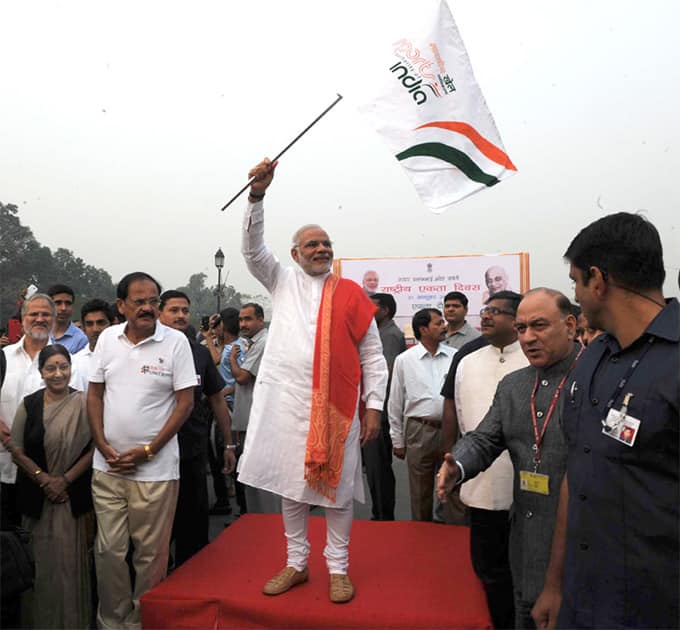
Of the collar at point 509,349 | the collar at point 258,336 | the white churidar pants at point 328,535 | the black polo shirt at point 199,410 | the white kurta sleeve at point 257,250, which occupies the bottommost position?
the white churidar pants at point 328,535

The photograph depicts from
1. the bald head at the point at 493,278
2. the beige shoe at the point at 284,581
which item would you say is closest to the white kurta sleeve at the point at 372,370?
the beige shoe at the point at 284,581

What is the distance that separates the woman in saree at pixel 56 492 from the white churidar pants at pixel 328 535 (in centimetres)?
106

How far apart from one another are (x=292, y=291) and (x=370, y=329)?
448 mm

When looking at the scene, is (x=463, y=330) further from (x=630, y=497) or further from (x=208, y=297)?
(x=208, y=297)

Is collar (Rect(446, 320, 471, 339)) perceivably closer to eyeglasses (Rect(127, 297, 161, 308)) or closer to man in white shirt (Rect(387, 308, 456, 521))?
man in white shirt (Rect(387, 308, 456, 521))

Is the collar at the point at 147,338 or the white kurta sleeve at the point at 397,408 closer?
the collar at the point at 147,338

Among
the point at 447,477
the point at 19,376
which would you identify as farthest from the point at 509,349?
the point at 19,376

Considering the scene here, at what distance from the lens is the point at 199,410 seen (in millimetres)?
3830

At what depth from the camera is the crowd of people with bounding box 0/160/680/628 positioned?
1451 millimetres

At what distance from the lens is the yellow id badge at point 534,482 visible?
2.17 meters

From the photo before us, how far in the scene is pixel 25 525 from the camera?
3.01 metres

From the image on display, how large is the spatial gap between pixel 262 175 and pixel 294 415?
45.5 inches

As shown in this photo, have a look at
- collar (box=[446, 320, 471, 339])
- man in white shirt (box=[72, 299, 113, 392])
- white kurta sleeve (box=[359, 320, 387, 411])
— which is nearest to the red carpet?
white kurta sleeve (box=[359, 320, 387, 411])

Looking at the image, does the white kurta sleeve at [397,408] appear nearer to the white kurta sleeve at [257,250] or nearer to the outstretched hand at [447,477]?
the white kurta sleeve at [257,250]
